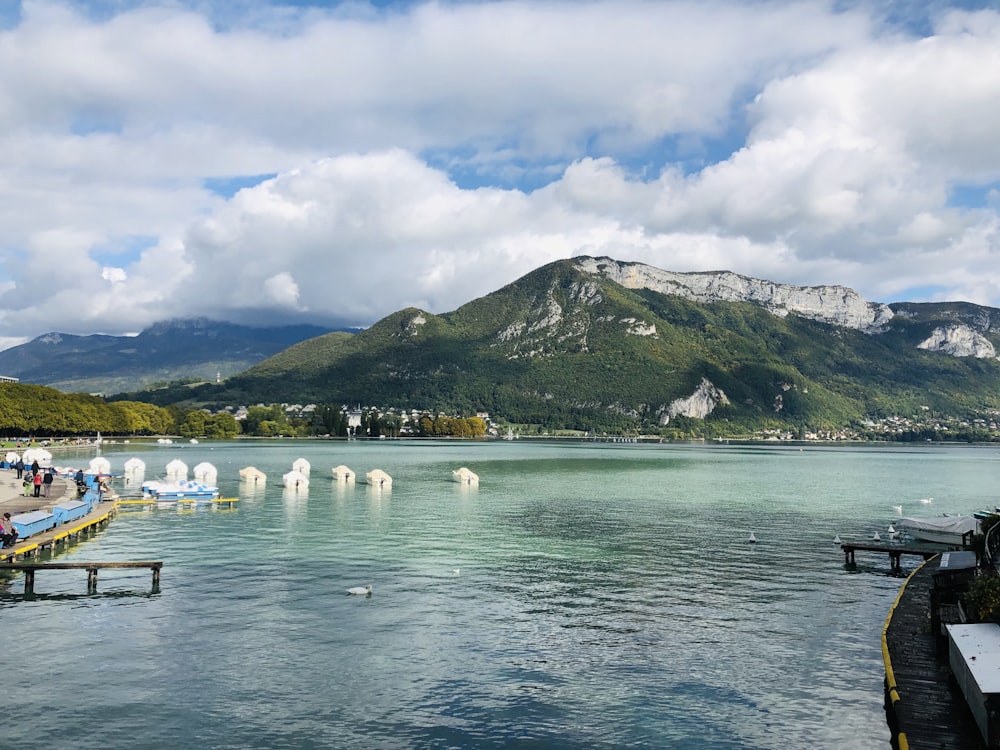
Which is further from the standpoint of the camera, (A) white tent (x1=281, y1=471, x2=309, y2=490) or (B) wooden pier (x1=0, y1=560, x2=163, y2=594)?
(A) white tent (x1=281, y1=471, x2=309, y2=490)

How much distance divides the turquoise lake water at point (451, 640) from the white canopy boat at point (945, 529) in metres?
3.83

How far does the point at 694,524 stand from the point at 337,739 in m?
46.0

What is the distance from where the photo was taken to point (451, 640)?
85.9ft

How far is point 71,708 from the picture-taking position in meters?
19.6

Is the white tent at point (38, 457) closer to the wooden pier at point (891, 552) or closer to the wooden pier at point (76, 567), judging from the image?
the wooden pier at point (76, 567)

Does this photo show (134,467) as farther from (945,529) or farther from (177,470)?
(945,529)

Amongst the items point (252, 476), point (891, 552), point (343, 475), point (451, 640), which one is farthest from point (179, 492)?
point (891, 552)

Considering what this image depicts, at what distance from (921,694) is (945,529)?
127 ft

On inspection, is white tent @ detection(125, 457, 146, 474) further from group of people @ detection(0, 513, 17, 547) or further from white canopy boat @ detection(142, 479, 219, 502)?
group of people @ detection(0, 513, 17, 547)

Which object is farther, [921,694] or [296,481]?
[296,481]

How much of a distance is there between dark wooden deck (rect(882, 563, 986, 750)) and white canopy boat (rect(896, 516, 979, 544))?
28.7 meters

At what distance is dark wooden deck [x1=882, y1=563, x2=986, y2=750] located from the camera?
657 inches

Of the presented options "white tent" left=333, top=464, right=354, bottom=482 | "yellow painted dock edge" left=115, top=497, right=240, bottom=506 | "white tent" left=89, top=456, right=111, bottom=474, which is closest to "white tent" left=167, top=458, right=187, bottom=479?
"white tent" left=89, top=456, right=111, bottom=474

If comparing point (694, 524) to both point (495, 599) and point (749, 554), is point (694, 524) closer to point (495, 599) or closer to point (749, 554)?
point (749, 554)
